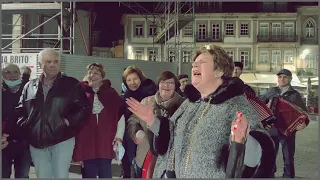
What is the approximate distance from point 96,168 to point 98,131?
1.28ft

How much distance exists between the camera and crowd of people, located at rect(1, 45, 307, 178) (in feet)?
8.48

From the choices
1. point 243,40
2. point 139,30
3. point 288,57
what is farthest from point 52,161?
point 288,57

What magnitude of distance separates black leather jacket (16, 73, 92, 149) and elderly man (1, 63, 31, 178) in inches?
8.3

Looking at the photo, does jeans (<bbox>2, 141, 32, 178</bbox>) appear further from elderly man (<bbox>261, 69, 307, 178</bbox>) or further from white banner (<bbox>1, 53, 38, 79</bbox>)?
elderly man (<bbox>261, 69, 307, 178</bbox>)

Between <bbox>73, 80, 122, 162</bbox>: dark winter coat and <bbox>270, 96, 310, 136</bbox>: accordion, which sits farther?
<bbox>270, 96, 310, 136</bbox>: accordion

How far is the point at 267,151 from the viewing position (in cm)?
246

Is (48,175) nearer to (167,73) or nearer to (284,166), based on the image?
(167,73)

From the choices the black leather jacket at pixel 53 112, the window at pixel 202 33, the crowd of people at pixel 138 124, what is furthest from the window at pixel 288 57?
the black leather jacket at pixel 53 112

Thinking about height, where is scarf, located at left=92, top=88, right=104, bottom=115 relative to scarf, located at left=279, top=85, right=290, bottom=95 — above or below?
below

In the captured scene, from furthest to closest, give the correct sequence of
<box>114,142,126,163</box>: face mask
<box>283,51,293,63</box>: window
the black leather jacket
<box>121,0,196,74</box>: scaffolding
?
<box>283,51,293,63</box>: window < <box>121,0,196,74</box>: scaffolding < <box>114,142,126,163</box>: face mask < the black leather jacket

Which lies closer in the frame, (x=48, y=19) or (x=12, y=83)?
(x=12, y=83)

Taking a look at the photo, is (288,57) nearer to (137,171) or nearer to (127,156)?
(127,156)

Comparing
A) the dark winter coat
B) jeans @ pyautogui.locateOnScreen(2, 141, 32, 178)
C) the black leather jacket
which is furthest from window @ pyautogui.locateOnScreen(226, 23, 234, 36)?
the black leather jacket

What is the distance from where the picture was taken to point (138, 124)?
180 inches
